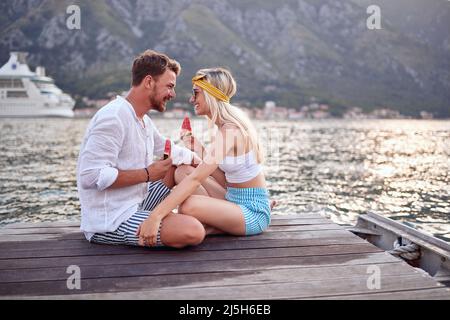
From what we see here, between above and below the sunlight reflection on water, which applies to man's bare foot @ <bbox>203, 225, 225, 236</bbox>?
above

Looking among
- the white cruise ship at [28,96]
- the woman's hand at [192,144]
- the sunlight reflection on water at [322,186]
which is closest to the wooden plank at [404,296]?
the woman's hand at [192,144]

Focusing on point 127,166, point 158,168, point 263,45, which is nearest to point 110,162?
point 127,166

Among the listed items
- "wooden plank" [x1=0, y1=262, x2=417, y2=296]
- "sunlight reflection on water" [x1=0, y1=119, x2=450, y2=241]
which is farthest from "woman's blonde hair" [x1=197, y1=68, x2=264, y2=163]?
"sunlight reflection on water" [x1=0, y1=119, x2=450, y2=241]

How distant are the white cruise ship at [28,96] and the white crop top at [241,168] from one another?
85.3m

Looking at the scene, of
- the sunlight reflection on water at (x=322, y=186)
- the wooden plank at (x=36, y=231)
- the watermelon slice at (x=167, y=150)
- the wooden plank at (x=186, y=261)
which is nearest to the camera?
the wooden plank at (x=186, y=261)

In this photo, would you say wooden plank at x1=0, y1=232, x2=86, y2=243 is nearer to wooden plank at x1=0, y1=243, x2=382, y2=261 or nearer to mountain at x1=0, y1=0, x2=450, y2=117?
wooden plank at x1=0, y1=243, x2=382, y2=261

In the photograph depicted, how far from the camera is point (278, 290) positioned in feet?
9.96

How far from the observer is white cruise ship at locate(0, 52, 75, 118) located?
8506 centimetres

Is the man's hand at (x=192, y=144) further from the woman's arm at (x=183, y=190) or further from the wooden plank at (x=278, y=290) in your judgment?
the wooden plank at (x=278, y=290)

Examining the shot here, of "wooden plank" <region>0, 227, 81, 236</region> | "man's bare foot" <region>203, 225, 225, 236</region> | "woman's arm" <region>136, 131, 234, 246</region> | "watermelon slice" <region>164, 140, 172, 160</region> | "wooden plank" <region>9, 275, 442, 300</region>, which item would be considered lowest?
"wooden plank" <region>9, 275, 442, 300</region>

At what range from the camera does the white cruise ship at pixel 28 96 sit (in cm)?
8506

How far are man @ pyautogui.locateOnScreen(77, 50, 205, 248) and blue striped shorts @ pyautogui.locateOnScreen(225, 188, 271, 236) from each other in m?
0.58

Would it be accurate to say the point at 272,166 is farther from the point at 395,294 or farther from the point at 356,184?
the point at 395,294

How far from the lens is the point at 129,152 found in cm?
388
